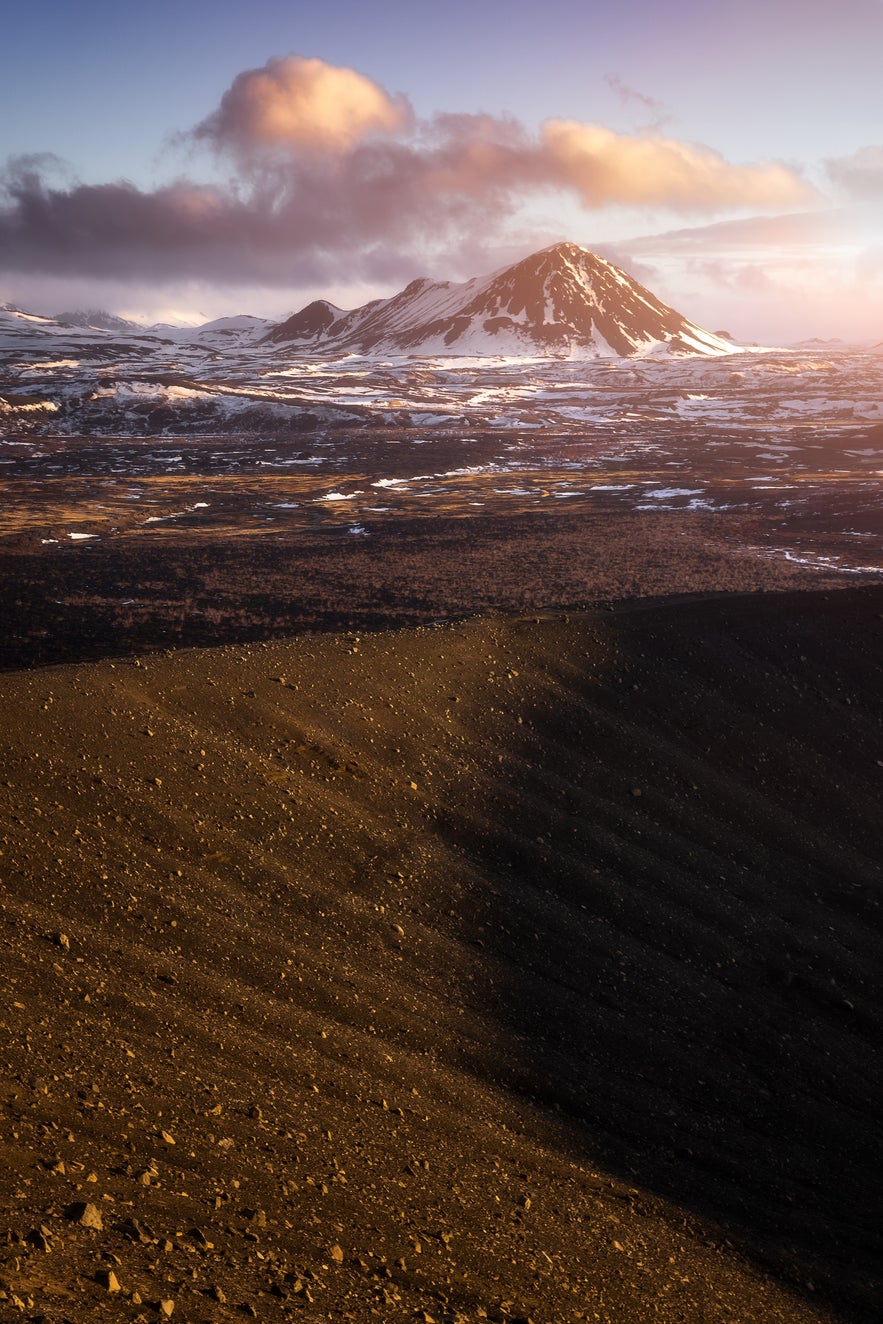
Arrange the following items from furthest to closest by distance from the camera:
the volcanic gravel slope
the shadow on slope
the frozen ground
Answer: the frozen ground, the shadow on slope, the volcanic gravel slope

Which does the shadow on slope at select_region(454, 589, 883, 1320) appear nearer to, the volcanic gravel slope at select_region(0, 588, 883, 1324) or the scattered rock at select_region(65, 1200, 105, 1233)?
the volcanic gravel slope at select_region(0, 588, 883, 1324)

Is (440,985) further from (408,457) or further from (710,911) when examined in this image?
(408,457)

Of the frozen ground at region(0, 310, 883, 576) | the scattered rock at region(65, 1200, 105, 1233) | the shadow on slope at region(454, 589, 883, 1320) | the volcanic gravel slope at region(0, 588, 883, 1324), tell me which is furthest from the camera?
the frozen ground at region(0, 310, 883, 576)

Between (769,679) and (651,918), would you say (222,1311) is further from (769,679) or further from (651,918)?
(769,679)

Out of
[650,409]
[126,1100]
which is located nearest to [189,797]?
[126,1100]

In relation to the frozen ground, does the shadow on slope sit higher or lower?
lower

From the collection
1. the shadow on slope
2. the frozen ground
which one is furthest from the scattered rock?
the frozen ground

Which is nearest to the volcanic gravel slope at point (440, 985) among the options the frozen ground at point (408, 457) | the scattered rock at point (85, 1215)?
the scattered rock at point (85, 1215)
